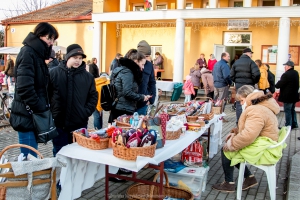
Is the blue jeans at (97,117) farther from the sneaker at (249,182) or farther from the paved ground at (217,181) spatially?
the sneaker at (249,182)

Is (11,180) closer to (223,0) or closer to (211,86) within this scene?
(211,86)

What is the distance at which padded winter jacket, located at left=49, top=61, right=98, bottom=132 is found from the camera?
3.97 meters

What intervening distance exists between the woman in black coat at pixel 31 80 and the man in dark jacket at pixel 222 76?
Answer: 6.69 m

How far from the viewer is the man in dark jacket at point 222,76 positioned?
9.57 meters

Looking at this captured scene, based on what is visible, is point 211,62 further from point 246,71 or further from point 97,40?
point 246,71

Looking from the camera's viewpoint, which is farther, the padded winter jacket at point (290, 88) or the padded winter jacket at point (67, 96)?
the padded winter jacket at point (290, 88)

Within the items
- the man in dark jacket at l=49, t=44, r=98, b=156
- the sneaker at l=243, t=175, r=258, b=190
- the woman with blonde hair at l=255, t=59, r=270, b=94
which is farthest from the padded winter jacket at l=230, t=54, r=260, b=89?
the man in dark jacket at l=49, t=44, r=98, b=156

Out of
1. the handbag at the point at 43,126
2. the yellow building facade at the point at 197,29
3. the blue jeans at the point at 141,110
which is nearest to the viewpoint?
the handbag at the point at 43,126

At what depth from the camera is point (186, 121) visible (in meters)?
4.74

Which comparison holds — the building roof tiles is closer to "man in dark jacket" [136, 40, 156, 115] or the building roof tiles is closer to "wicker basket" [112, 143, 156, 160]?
"man in dark jacket" [136, 40, 156, 115]

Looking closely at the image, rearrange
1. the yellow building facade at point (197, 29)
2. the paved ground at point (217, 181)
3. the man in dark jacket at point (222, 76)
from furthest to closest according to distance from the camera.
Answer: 1. the yellow building facade at point (197, 29)
2. the man in dark jacket at point (222, 76)
3. the paved ground at point (217, 181)

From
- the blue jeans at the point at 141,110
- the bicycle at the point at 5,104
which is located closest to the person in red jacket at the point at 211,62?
the bicycle at the point at 5,104

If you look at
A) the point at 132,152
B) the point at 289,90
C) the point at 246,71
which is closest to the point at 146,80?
the point at 132,152

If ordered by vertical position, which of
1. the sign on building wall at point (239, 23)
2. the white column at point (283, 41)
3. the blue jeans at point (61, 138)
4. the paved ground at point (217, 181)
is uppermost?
the sign on building wall at point (239, 23)
